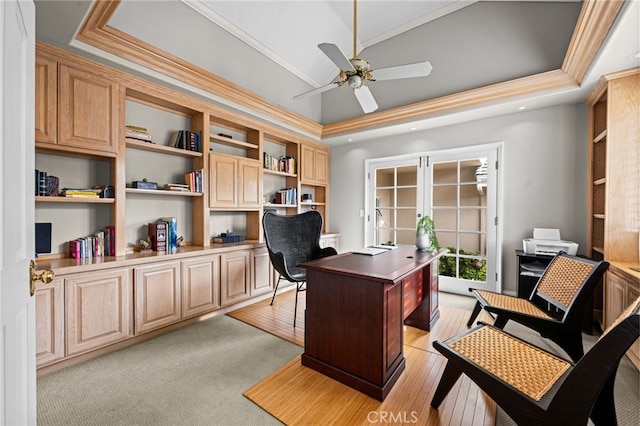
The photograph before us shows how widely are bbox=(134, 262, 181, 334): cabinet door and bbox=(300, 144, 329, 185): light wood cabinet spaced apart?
8.23 feet

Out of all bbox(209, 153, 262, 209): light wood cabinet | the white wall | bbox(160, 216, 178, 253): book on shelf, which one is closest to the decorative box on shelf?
bbox(209, 153, 262, 209): light wood cabinet

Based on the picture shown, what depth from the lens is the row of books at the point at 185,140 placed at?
305cm

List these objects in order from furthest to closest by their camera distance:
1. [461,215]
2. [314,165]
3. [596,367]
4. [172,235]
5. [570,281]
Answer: [314,165], [461,215], [172,235], [570,281], [596,367]

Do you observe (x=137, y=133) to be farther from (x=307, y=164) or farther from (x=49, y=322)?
(x=307, y=164)

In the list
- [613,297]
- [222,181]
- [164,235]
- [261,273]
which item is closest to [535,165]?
[613,297]

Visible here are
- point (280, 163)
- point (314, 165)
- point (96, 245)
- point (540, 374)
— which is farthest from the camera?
point (314, 165)

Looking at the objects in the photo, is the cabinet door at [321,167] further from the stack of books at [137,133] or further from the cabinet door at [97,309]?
the cabinet door at [97,309]

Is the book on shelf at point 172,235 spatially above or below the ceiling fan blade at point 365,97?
below

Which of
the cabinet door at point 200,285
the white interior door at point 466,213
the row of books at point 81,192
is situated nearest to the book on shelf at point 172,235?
the cabinet door at point 200,285

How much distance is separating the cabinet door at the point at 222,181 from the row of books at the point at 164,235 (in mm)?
496

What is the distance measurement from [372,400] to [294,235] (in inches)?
80.7

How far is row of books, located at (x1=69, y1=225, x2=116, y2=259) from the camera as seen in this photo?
2.33 m

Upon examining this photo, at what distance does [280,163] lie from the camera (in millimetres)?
4289

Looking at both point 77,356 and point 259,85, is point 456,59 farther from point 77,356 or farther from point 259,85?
point 77,356
